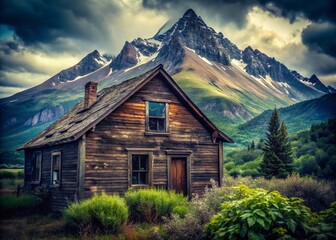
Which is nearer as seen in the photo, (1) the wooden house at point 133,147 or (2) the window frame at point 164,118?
(1) the wooden house at point 133,147

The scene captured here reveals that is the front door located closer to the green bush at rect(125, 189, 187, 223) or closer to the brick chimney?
the green bush at rect(125, 189, 187, 223)

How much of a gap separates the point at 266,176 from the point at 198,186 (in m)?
8.95

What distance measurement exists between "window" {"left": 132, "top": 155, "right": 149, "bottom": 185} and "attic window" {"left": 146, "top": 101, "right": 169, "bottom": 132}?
5.35 feet

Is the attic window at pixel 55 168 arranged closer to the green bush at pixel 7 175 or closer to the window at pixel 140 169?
the window at pixel 140 169

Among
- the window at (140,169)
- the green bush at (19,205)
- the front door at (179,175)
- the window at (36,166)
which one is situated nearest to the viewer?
the green bush at (19,205)

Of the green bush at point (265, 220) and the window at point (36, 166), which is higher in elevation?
the window at point (36, 166)

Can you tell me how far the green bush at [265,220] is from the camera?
6.41 m

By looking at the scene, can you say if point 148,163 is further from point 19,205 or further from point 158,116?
point 19,205

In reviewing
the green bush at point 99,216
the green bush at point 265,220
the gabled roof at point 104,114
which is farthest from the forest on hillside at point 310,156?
the green bush at point 265,220

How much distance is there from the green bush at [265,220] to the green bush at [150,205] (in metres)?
5.86

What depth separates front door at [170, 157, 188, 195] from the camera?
17631 mm

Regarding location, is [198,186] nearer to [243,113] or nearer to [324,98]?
[324,98]

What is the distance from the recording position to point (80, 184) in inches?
577

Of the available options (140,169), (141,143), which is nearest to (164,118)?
(141,143)
